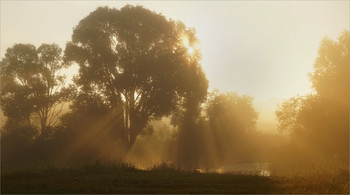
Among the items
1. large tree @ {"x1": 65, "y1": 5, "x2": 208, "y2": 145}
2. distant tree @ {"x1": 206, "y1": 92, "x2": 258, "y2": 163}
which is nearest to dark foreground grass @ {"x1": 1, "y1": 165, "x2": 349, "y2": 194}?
large tree @ {"x1": 65, "y1": 5, "x2": 208, "y2": 145}

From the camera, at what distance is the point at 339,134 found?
2967cm

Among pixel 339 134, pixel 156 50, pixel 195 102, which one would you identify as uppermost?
pixel 156 50

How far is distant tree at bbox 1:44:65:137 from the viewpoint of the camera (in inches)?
1380

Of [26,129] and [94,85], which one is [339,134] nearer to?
[94,85]

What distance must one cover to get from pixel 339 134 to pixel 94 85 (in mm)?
27343

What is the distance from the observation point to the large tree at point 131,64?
31.5 meters

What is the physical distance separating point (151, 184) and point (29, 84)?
92.2ft

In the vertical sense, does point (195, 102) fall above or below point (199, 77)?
below

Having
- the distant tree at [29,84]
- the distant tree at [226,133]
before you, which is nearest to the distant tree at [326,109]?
the distant tree at [226,133]

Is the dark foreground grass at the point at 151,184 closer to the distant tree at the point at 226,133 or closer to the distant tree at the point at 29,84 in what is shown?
the distant tree at the point at 29,84

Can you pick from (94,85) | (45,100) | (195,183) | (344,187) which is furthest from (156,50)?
(344,187)

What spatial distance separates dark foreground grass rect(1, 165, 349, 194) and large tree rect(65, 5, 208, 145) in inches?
588

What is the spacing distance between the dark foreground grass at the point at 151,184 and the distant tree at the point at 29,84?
18821 mm

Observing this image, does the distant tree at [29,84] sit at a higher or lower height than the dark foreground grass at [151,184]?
higher
